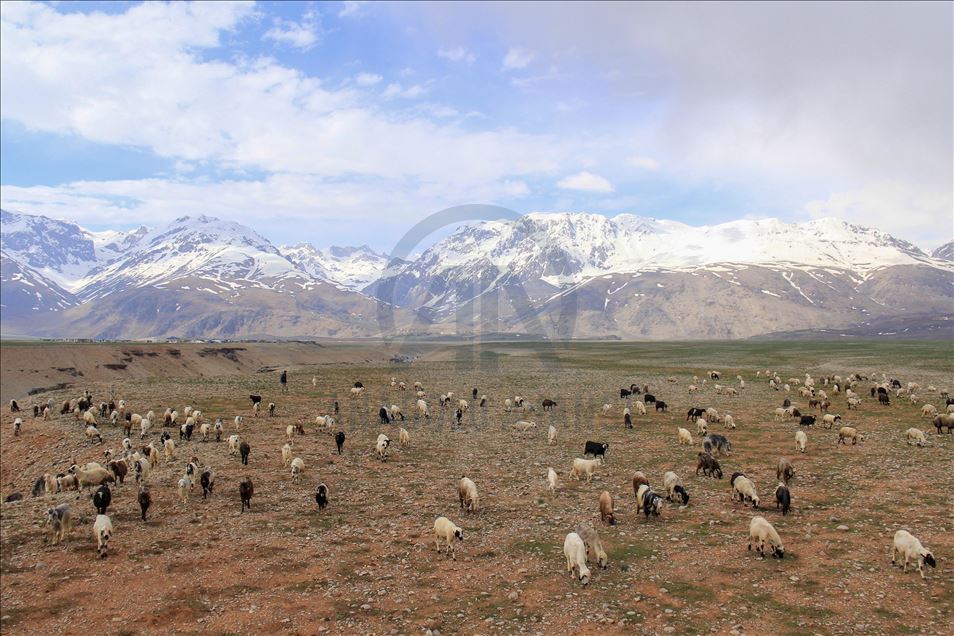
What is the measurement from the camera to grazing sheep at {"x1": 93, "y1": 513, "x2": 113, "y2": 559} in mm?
18081

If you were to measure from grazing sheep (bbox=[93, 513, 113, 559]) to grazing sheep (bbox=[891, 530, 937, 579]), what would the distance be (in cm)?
2481

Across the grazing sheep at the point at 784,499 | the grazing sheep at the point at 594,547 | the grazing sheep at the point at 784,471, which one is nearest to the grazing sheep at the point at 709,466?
the grazing sheep at the point at 784,471

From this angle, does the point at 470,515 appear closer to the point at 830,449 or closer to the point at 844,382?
the point at 830,449

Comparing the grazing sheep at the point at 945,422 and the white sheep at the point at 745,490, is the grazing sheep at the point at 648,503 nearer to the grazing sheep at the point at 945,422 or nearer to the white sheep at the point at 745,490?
the white sheep at the point at 745,490

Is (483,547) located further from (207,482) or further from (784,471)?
(784,471)

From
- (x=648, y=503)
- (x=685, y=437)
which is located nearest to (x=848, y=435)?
(x=685, y=437)

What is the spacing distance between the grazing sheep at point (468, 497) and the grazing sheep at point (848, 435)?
23.5 meters

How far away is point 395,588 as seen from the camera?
1562 cm

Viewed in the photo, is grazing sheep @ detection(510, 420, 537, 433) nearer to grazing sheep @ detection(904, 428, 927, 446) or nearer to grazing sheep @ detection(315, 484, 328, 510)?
grazing sheep @ detection(315, 484, 328, 510)

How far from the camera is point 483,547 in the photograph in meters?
18.2

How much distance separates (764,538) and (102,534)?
21840mm

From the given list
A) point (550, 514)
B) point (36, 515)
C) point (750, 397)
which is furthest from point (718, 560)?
point (750, 397)

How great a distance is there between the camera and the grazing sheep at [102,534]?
18081 millimetres

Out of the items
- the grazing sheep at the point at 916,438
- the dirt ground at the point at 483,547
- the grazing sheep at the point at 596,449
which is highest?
the grazing sheep at the point at 916,438
